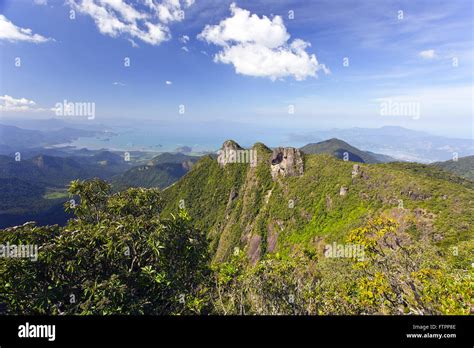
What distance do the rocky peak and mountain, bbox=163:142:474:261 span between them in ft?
1.08

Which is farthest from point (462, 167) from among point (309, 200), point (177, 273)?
point (177, 273)

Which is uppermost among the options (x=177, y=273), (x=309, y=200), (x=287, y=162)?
(x=287, y=162)

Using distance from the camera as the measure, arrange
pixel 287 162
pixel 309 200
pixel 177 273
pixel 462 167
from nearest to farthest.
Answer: pixel 177 273 < pixel 309 200 < pixel 287 162 < pixel 462 167

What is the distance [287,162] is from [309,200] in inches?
719

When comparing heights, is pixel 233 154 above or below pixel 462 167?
above

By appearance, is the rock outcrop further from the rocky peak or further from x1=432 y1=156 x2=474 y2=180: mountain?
x1=432 y1=156 x2=474 y2=180: mountain

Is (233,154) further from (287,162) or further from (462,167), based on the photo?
(462,167)

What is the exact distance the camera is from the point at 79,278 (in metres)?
8.22

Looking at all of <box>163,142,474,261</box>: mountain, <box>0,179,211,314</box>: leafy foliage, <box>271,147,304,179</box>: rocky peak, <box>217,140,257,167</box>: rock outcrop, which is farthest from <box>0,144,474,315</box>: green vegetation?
<box>217,140,257,167</box>: rock outcrop

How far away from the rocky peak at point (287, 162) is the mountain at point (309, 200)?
0.33 meters

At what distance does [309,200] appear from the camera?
80062 mm

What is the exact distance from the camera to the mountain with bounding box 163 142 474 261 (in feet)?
157
